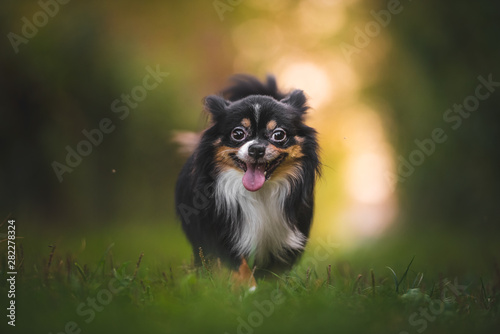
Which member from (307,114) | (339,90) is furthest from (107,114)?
(307,114)

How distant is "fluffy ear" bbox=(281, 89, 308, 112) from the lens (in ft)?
14.0

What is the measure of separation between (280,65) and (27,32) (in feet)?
21.8

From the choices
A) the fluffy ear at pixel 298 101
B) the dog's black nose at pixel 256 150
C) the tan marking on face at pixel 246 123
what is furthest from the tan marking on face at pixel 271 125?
the fluffy ear at pixel 298 101

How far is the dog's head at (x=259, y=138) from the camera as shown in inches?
149

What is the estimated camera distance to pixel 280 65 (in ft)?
41.4

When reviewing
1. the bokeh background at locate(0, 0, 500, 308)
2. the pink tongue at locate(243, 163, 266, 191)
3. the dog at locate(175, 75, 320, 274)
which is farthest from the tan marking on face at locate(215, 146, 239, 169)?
the bokeh background at locate(0, 0, 500, 308)

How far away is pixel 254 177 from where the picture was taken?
3799 mm

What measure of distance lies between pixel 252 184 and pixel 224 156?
0.38 m

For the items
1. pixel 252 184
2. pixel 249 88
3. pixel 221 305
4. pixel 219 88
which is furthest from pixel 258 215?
pixel 219 88

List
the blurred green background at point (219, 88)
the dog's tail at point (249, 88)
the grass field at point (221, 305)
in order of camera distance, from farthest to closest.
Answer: the blurred green background at point (219, 88) → the dog's tail at point (249, 88) → the grass field at point (221, 305)

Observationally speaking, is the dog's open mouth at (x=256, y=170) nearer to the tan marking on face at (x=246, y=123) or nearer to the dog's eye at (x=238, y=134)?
the dog's eye at (x=238, y=134)

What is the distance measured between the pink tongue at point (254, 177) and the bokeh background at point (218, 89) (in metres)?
2.97

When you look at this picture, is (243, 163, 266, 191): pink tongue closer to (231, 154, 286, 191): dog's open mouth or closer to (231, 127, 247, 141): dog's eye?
(231, 154, 286, 191): dog's open mouth

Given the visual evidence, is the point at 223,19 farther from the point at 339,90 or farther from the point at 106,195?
the point at 106,195
